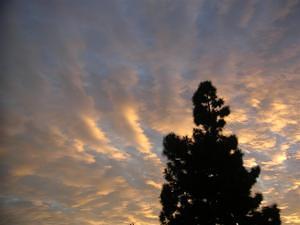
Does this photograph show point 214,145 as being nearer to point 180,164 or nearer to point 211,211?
point 180,164

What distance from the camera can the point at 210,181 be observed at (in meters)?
Answer: 24.4

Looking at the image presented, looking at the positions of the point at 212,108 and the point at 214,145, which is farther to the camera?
the point at 212,108

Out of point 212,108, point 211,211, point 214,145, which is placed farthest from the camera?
point 212,108

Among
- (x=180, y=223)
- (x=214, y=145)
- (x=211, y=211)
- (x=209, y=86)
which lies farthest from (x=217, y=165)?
(x=209, y=86)

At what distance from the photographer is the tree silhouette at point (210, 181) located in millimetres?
23781

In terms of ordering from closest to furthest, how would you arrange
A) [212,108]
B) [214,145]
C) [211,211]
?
1. [211,211]
2. [214,145]
3. [212,108]

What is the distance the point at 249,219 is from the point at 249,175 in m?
3.13

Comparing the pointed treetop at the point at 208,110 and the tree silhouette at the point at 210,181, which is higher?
the pointed treetop at the point at 208,110

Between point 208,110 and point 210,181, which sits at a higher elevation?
point 208,110

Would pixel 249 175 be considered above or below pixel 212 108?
below

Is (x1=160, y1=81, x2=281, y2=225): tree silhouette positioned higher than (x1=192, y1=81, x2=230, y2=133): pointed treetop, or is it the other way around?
(x1=192, y1=81, x2=230, y2=133): pointed treetop

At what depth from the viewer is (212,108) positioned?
27562 mm

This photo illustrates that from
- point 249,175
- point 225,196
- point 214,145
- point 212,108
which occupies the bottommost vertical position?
point 225,196

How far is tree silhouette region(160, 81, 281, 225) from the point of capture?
23.8 metres
